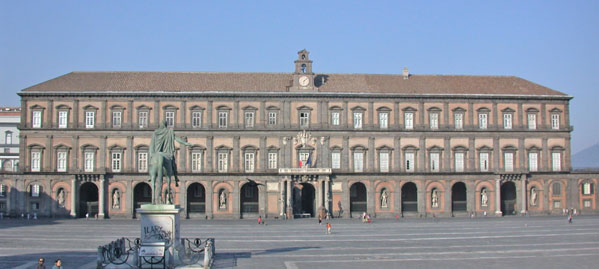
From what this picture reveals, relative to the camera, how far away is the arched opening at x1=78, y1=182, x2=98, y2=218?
229 ft

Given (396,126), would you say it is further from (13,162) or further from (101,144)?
(13,162)

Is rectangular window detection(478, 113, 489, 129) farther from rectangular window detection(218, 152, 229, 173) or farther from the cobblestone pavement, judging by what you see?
rectangular window detection(218, 152, 229, 173)

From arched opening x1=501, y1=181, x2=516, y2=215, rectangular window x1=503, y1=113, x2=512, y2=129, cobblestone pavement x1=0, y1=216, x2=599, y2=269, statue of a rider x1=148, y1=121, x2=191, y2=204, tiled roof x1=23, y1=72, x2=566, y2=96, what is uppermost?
tiled roof x1=23, y1=72, x2=566, y2=96

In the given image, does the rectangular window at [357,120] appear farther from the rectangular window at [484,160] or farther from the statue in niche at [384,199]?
the rectangular window at [484,160]

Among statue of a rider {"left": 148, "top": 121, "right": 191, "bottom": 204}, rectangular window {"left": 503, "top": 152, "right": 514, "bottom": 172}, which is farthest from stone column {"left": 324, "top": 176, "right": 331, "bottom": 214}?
statue of a rider {"left": 148, "top": 121, "right": 191, "bottom": 204}

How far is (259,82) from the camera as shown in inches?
2832

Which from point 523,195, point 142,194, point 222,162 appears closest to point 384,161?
point 523,195

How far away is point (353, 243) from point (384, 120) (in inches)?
1253

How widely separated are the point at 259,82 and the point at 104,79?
53.2 ft

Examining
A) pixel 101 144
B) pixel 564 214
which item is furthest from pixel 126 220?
pixel 564 214

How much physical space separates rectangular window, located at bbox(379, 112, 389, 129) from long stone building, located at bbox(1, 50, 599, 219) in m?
0.10

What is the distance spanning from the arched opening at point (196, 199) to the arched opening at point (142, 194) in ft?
13.8

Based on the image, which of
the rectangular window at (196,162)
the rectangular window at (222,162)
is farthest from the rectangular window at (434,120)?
the rectangular window at (196,162)

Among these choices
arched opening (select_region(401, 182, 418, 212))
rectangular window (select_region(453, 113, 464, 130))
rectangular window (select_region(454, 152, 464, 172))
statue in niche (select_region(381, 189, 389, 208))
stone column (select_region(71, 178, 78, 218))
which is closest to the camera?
stone column (select_region(71, 178, 78, 218))
